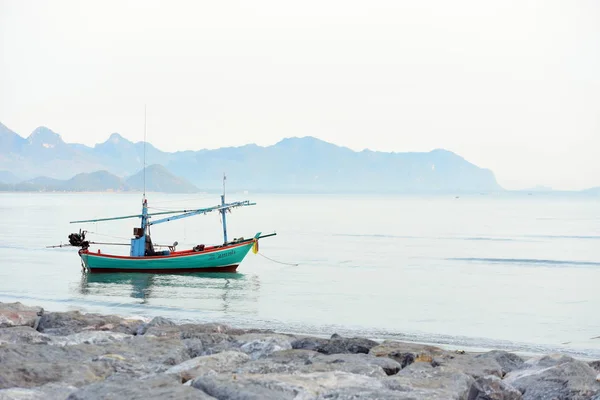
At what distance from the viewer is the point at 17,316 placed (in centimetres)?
1592

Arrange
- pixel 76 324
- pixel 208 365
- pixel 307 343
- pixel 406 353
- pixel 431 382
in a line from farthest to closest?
pixel 76 324 → pixel 307 343 → pixel 406 353 → pixel 208 365 → pixel 431 382

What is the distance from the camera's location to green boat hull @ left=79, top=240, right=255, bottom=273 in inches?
1379

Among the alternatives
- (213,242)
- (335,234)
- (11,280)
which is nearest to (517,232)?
(335,234)

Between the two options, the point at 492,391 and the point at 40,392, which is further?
the point at 492,391

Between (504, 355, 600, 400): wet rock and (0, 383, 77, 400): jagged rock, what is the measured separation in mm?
6006

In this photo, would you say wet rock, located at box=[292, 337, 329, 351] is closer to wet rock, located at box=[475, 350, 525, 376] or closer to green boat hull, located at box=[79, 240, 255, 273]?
wet rock, located at box=[475, 350, 525, 376]

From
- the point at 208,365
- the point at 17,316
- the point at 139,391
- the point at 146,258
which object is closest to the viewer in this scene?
the point at 139,391

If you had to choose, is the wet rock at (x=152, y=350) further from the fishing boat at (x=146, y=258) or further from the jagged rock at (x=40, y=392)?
the fishing boat at (x=146, y=258)

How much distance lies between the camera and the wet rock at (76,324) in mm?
14922

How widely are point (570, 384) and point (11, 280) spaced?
95.3 feet

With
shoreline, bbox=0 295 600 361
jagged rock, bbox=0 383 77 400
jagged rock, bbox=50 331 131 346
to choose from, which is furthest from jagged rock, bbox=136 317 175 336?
jagged rock, bbox=0 383 77 400

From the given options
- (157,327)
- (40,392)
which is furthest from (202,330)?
(40,392)

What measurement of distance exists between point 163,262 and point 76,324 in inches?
792

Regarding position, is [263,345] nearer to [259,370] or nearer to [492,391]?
[259,370]
